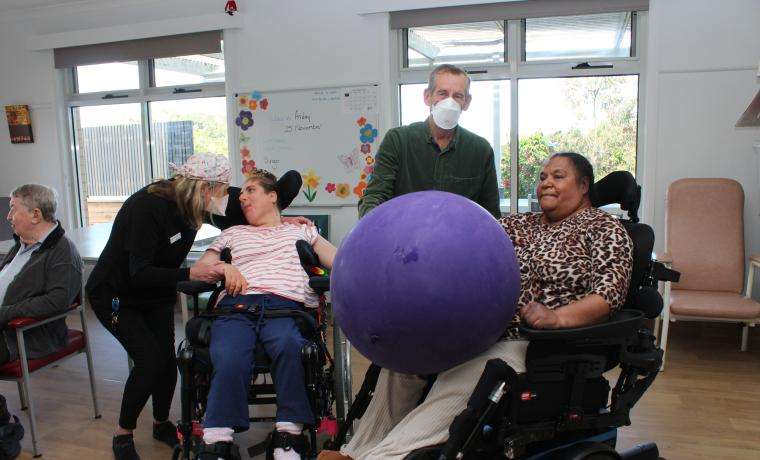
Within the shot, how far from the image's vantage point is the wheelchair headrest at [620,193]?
1897 mm

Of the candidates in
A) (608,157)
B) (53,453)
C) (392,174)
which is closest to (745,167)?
(608,157)

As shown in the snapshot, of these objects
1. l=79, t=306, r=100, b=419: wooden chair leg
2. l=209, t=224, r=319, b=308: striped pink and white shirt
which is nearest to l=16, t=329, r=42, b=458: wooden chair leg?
l=79, t=306, r=100, b=419: wooden chair leg

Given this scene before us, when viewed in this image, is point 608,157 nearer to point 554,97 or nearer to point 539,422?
point 554,97

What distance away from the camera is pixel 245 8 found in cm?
461

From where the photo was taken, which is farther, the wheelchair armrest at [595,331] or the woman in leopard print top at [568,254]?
the woman in leopard print top at [568,254]

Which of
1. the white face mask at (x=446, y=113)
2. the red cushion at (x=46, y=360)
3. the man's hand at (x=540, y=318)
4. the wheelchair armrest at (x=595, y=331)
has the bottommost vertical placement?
the red cushion at (x=46, y=360)

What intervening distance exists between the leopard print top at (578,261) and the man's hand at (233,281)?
1014mm

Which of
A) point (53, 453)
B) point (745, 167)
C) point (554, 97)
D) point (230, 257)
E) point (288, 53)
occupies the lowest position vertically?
point (53, 453)

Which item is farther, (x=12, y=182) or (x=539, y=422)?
(x=12, y=182)

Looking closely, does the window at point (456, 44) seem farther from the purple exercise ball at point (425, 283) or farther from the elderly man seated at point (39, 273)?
the purple exercise ball at point (425, 283)

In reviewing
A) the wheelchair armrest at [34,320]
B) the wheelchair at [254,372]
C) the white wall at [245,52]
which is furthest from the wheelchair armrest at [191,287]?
the white wall at [245,52]

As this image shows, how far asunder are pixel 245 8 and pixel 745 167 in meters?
3.86

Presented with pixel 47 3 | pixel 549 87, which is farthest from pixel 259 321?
pixel 47 3

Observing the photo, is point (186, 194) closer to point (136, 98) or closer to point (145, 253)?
point (145, 253)
